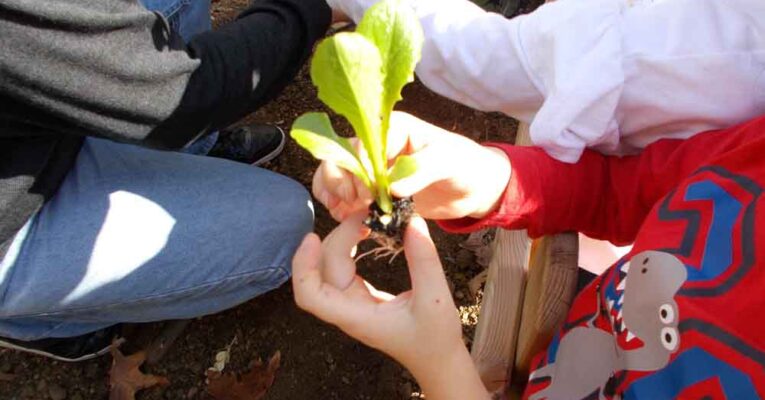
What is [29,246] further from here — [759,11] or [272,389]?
[759,11]

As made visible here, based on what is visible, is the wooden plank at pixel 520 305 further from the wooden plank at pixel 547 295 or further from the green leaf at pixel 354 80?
the green leaf at pixel 354 80

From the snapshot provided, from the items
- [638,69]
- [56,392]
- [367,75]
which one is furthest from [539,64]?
[56,392]

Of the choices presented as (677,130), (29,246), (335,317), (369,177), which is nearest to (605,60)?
(677,130)

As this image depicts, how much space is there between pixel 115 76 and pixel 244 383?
74 cm

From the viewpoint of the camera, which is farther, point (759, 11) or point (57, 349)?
point (57, 349)

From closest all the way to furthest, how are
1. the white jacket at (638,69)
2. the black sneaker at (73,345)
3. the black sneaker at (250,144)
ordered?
1. the white jacket at (638,69)
2. the black sneaker at (73,345)
3. the black sneaker at (250,144)

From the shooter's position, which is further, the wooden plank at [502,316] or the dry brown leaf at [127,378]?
the dry brown leaf at [127,378]

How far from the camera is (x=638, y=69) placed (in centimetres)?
85

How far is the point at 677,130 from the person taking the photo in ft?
2.85

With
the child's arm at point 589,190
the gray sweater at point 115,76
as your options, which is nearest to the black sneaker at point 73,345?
the gray sweater at point 115,76

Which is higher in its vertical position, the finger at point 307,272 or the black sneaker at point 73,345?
the finger at point 307,272

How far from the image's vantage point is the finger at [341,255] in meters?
0.80

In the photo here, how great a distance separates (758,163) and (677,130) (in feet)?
0.58

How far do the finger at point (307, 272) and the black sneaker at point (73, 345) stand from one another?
711 mm
